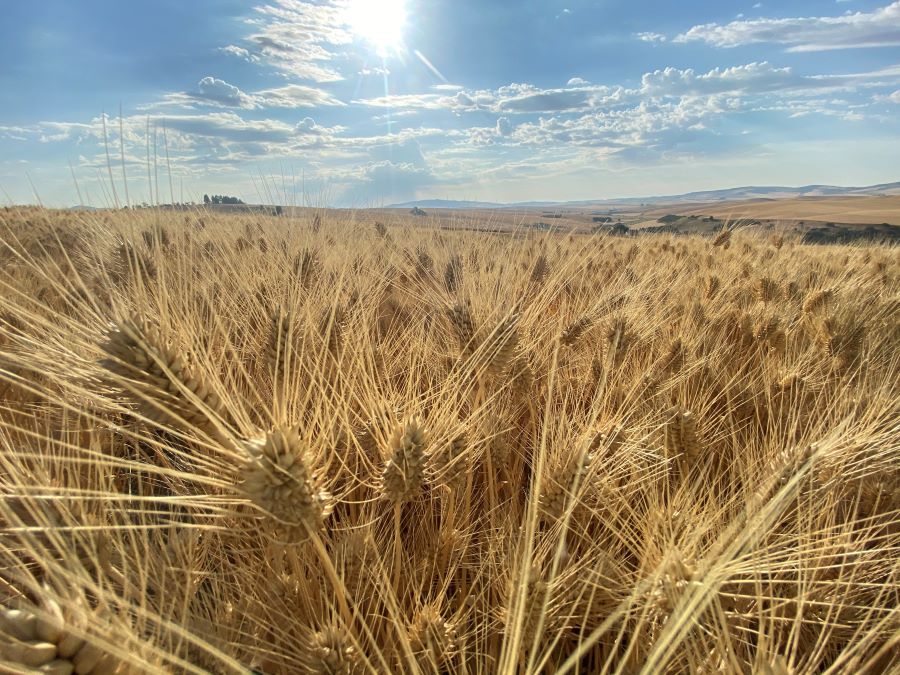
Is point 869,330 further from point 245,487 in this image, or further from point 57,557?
point 57,557

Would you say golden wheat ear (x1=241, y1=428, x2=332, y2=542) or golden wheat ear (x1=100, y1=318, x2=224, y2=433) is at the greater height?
golden wheat ear (x1=100, y1=318, x2=224, y2=433)

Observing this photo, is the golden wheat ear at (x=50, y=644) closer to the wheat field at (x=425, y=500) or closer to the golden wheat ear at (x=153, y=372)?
the wheat field at (x=425, y=500)

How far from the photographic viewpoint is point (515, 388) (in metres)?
2.24

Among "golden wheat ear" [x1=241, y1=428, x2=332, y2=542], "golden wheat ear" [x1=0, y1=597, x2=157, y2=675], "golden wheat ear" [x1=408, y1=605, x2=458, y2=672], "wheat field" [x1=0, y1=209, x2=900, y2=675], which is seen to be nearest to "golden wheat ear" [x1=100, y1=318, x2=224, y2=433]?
"wheat field" [x1=0, y1=209, x2=900, y2=675]

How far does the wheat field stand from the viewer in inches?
35.6

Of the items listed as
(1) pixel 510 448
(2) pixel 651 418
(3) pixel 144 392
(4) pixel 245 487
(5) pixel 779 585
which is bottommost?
(5) pixel 779 585

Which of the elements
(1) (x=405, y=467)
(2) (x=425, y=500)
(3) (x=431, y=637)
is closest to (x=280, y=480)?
(1) (x=405, y=467)

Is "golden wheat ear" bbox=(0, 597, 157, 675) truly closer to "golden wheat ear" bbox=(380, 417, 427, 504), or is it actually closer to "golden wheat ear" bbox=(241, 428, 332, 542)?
"golden wheat ear" bbox=(241, 428, 332, 542)

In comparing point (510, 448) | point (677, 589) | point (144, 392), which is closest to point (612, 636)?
point (677, 589)

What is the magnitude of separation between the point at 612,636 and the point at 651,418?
2.84 ft

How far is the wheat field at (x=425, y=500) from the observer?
2.97ft

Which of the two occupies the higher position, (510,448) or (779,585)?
(510,448)

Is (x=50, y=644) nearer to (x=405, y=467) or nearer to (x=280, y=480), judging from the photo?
(x=280, y=480)

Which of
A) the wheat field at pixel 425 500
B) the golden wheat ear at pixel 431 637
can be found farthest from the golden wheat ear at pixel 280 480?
the golden wheat ear at pixel 431 637
